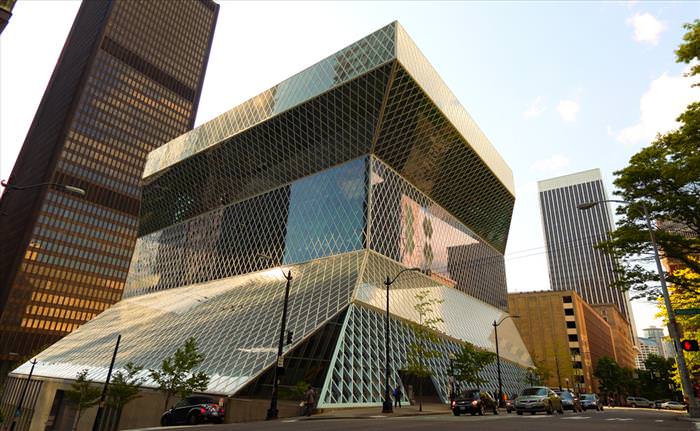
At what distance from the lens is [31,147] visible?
157 metres

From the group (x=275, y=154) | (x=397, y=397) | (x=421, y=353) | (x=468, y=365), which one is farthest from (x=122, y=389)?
(x=275, y=154)

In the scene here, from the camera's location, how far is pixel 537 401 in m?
24.2

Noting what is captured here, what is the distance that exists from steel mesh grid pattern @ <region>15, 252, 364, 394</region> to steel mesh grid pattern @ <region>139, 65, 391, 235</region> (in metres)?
12.8

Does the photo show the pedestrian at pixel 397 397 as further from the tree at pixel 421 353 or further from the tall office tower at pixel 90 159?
the tall office tower at pixel 90 159

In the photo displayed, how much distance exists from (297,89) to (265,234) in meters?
18.4

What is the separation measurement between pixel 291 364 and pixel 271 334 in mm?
4459

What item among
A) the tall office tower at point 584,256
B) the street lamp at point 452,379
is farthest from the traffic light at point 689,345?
the tall office tower at point 584,256

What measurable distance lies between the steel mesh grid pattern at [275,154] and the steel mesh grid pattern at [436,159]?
7.46ft

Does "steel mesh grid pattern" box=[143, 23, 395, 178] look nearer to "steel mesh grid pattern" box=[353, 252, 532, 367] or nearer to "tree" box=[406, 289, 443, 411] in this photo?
"steel mesh grid pattern" box=[353, 252, 532, 367]

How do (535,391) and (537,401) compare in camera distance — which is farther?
(535,391)

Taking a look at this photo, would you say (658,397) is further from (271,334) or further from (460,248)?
(271,334)

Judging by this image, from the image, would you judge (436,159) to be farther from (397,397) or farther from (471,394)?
(471,394)

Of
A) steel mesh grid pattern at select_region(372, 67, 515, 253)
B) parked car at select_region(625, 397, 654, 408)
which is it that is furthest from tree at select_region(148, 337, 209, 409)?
parked car at select_region(625, 397, 654, 408)

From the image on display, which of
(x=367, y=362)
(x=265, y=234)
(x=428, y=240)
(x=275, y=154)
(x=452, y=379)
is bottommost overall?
(x=452, y=379)
